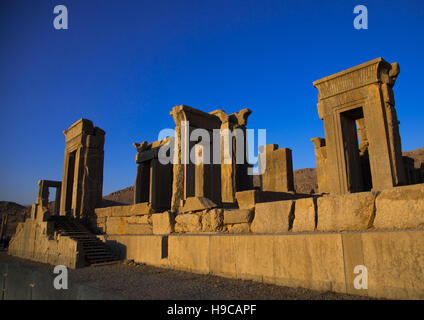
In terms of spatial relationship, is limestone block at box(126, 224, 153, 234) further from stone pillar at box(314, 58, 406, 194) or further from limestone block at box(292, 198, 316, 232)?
limestone block at box(292, 198, 316, 232)

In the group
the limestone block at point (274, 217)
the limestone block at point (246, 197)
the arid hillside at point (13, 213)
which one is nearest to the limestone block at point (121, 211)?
the limestone block at point (246, 197)

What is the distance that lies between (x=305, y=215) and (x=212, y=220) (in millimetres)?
2407

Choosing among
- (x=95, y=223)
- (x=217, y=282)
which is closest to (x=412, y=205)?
(x=217, y=282)

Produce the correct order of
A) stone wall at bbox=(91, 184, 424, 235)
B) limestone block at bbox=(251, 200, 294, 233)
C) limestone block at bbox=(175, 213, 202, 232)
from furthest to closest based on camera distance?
1. limestone block at bbox=(175, 213, 202, 232)
2. limestone block at bbox=(251, 200, 294, 233)
3. stone wall at bbox=(91, 184, 424, 235)

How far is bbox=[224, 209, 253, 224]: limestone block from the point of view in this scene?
17.9 feet

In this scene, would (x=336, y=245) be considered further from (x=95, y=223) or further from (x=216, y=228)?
(x=95, y=223)

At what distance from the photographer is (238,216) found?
5.62 meters

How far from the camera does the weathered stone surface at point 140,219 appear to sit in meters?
→ 9.79

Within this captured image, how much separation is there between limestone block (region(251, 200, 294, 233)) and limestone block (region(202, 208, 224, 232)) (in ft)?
3.45

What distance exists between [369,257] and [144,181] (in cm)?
1577

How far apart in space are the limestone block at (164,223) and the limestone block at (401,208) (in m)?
4.84

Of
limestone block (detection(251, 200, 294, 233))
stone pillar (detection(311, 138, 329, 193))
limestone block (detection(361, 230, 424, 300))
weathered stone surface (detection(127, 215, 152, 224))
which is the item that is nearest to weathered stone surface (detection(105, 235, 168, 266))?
weathered stone surface (detection(127, 215, 152, 224))

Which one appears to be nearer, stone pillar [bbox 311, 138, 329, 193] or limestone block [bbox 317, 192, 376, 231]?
limestone block [bbox 317, 192, 376, 231]

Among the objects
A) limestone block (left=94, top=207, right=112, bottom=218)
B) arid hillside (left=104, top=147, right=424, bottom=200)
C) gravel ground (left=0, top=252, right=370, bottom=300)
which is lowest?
gravel ground (left=0, top=252, right=370, bottom=300)
